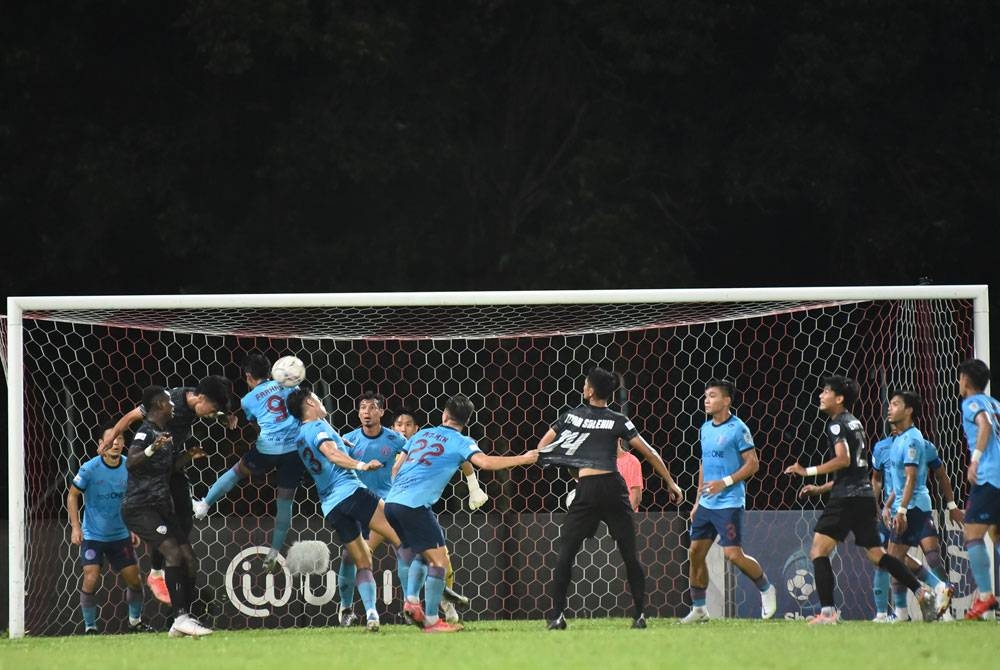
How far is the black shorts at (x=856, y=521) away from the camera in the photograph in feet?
36.9

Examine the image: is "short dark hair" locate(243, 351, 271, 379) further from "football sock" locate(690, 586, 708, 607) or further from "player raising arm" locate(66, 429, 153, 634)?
"football sock" locate(690, 586, 708, 607)

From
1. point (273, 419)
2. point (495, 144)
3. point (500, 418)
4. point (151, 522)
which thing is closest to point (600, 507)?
point (273, 419)

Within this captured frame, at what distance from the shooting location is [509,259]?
19.6 m

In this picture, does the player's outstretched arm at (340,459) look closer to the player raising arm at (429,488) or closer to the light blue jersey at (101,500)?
the player raising arm at (429,488)

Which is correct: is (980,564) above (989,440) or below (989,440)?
below

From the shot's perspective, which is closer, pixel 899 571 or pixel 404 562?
pixel 899 571

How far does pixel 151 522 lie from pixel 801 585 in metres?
5.57

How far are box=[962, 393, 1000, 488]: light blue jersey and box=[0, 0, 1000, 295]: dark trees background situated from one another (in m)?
8.41

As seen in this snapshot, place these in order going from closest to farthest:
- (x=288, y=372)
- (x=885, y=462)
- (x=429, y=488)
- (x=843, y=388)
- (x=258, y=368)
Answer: (x=429, y=488)
(x=843, y=388)
(x=885, y=462)
(x=288, y=372)
(x=258, y=368)

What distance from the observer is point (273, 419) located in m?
12.4

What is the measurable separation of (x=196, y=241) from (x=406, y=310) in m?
4.11

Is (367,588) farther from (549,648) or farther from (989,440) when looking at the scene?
(989,440)

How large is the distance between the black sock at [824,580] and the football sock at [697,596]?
1.05m

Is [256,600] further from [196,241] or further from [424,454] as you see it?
[196,241]
